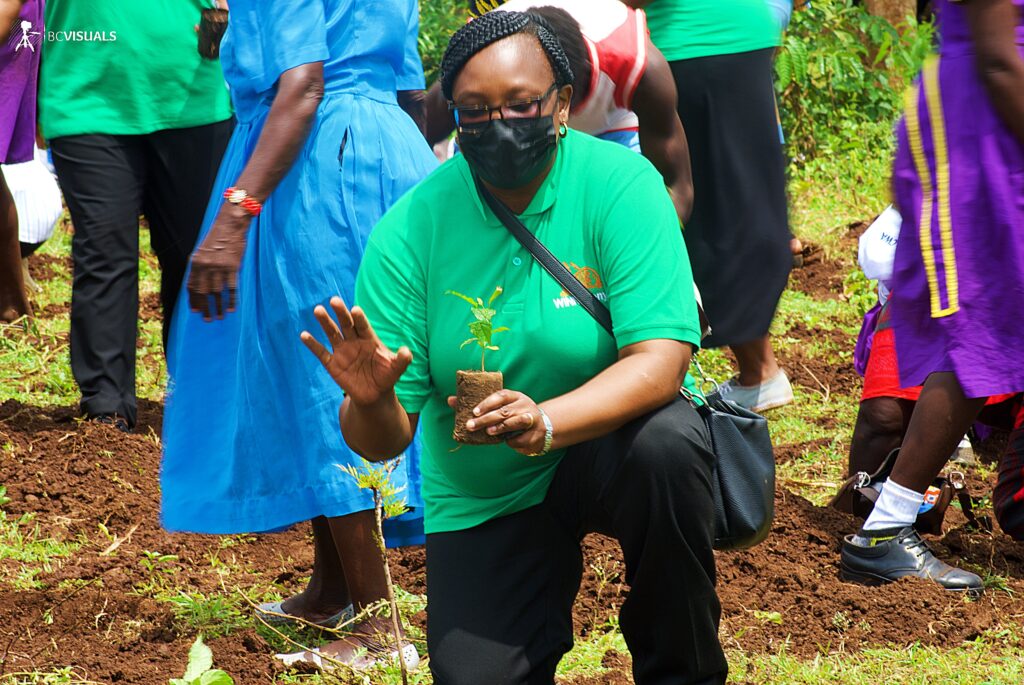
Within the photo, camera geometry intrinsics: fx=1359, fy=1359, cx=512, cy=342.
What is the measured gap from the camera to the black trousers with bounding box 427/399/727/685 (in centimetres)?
250

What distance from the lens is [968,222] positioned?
11.0 feet

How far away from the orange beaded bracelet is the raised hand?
Result: 0.84m

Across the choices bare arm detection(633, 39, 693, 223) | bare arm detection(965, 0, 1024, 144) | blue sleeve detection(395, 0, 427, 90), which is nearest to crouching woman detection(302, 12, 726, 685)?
blue sleeve detection(395, 0, 427, 90)

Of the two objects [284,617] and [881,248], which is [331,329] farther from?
[881,248]

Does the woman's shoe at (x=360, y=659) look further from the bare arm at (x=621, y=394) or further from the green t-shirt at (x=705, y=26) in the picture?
the green t-shirt at (x=705, y=26)

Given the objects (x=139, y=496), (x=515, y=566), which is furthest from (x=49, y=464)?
(x=515, y=566)

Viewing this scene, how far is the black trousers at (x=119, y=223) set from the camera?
4.85 metres

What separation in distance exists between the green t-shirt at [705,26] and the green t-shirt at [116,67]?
166 cm

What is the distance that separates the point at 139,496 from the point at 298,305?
1552 mm

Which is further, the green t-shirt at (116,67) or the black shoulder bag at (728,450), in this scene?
the green t-shirt at (116,67)

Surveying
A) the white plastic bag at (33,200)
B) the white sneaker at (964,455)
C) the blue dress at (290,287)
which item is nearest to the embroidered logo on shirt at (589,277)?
the blue dress at (290,287)

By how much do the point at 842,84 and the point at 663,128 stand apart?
4.64m

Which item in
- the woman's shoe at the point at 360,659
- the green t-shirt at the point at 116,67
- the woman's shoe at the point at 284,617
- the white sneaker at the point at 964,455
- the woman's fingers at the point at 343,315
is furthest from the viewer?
the green t-shirt at the point at 116,67

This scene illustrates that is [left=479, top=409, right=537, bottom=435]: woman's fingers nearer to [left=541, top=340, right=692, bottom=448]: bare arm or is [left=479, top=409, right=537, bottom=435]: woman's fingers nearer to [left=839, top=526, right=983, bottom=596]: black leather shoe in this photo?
[left=541, top=340, right=692, bottom=448]: bare arm
